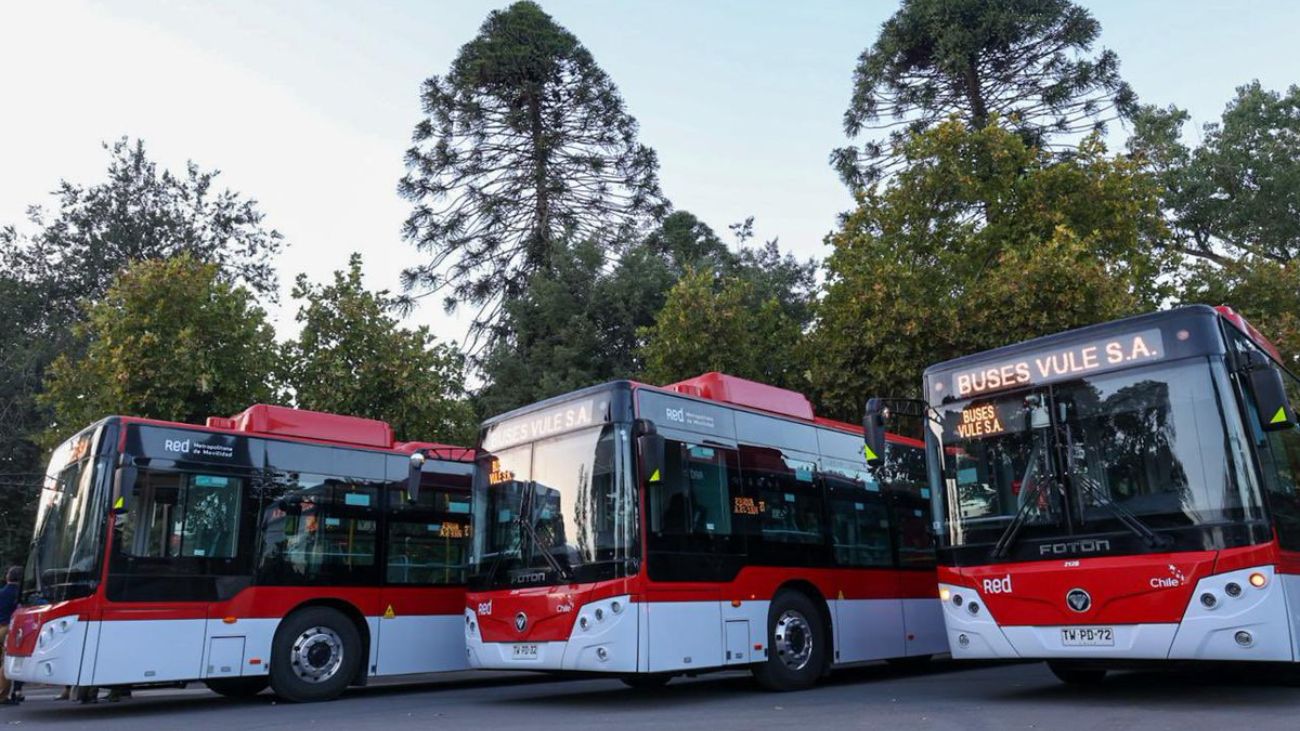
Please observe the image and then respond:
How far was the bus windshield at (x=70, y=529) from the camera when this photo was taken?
32.4 feet

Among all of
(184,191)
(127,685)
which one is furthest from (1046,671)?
(184,191)

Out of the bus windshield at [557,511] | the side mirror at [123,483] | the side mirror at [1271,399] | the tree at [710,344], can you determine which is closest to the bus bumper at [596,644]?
the bus windshield at [557,511]

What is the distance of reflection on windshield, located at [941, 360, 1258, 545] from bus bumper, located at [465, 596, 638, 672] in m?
2.96

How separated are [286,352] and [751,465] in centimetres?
1175

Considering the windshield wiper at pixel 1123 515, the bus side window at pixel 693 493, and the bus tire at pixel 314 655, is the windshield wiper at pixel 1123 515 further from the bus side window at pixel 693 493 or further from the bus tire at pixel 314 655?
the bus tire at pixel 314 655

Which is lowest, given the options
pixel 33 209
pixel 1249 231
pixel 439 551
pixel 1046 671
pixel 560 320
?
pixel 1046 671

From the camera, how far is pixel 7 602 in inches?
508

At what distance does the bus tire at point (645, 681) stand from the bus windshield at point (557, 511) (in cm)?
167

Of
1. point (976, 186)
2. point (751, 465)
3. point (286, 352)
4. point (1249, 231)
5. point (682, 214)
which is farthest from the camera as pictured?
point (682, 214)

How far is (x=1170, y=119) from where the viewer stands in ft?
105

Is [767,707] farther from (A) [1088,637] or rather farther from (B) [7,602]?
(B) [7,602]

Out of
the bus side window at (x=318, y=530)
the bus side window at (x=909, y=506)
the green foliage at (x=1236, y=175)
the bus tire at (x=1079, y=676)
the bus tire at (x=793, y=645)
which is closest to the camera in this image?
the bus tire at (x=1079, y=676)

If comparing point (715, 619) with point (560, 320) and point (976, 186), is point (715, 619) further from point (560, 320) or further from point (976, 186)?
point (560, 320)

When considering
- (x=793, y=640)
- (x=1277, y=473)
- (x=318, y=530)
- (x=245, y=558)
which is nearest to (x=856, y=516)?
(x=793, y=640)
